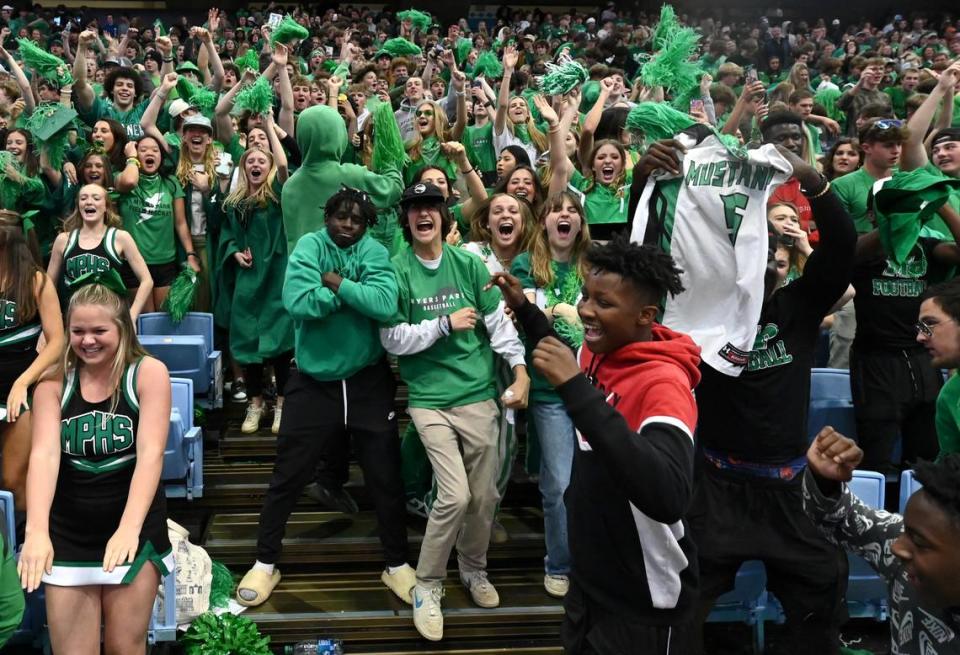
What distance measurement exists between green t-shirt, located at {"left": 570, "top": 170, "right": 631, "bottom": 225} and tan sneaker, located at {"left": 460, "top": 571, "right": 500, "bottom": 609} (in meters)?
2.05

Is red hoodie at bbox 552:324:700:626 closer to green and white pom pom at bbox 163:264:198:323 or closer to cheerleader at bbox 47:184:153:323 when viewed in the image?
cheerleader at bbox 47:184:153:323

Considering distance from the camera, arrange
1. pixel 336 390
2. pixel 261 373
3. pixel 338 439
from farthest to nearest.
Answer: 1. pixel 261 373
2. pixel 338 439
3. pixel 336 390

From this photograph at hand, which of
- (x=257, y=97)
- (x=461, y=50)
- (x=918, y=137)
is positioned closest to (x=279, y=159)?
(x=257, y=97)

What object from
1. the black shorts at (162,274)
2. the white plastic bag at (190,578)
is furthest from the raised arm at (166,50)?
the white plastic bag at (190,578)

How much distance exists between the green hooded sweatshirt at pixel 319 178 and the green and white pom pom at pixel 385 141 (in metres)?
0.25

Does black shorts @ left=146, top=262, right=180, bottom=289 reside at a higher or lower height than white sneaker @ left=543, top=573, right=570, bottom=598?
higher

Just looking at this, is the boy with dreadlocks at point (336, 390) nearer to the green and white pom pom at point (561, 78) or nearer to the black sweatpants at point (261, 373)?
the green and white pom pom at point (561, 78)

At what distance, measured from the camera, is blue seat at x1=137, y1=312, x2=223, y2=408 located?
5.39 metres

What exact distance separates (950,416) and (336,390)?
8.20 ft

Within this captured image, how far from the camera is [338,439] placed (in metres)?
4.45

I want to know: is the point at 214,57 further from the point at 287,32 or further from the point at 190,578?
the point at 190,578

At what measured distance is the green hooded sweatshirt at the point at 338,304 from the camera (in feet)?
13.7

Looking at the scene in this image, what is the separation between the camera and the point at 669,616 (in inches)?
102

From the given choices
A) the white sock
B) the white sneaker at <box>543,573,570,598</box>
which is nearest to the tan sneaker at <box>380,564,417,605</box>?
the white sock
